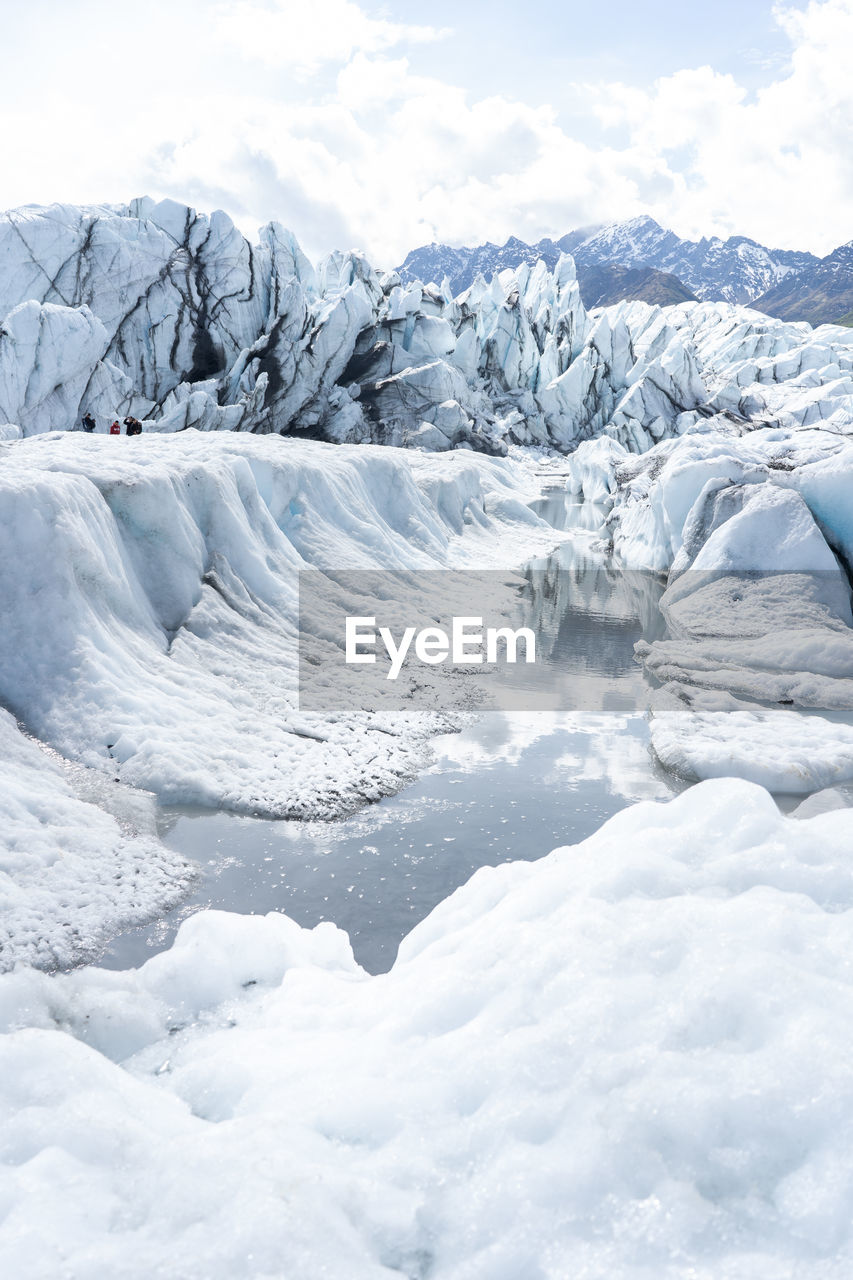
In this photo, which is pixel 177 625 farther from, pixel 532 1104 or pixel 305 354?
pixel 305 354

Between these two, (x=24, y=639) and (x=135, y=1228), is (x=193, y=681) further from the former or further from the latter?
(x=135, y=1228)

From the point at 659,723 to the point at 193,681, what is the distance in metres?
5.91

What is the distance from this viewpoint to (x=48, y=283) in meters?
33.4

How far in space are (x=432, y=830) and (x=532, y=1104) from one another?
183 inches

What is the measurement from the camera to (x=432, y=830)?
7371mm

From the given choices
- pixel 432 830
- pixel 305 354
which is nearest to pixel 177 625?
pixel 432 830

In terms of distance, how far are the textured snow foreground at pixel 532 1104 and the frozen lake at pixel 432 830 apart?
1988 millimetres

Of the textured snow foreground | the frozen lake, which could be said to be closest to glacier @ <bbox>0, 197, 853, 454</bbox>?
the frozen lake

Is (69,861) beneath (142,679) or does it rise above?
beneath

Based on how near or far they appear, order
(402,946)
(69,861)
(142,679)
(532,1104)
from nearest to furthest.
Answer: (532,1104) < (402,946) < (69,861) < (142,679)

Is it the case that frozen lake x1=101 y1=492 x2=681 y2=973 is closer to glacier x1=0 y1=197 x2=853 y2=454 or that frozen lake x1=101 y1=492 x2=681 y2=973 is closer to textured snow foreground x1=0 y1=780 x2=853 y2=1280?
textured snow foreground x1=0 y1=780 x2=853 y2=1280

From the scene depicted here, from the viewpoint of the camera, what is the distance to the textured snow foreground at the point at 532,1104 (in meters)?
2.33

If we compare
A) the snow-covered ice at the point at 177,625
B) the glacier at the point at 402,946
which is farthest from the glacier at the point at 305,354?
the snow-covered ice at the point at 177,625

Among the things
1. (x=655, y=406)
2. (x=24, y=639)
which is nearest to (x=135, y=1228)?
(x=24, y=639)
